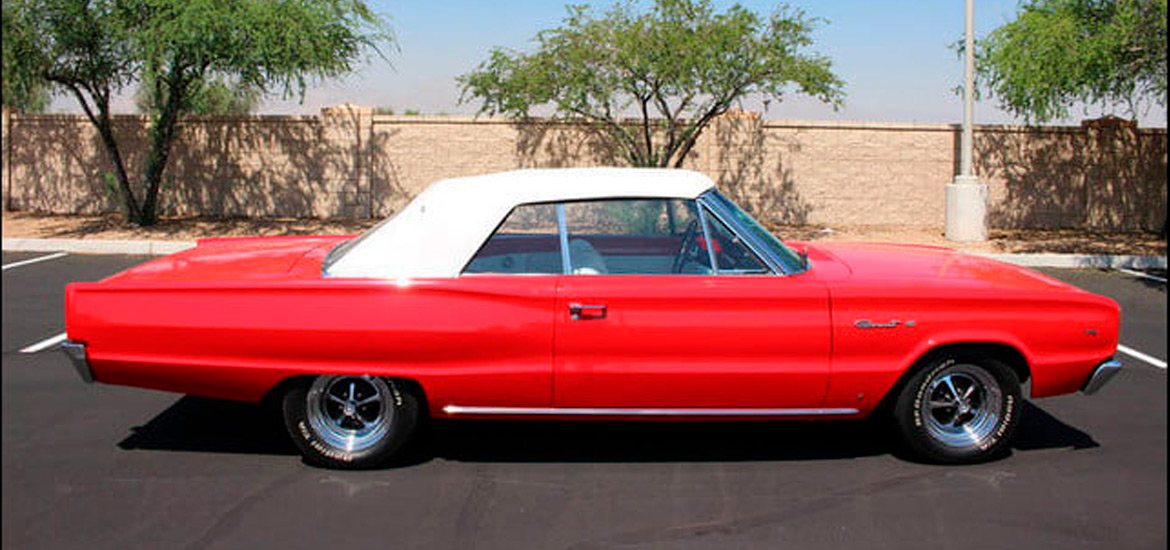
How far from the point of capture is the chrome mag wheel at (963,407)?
5.34m

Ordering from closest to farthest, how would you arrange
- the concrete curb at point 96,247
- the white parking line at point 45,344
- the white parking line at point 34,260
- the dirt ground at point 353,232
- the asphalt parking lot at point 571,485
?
the asphalt parking lot at point 571,485
the white parking line at point 45,344
the white parking line at point 34,260
the concrete curb at point 96,247
the dirt ground at point 353,232

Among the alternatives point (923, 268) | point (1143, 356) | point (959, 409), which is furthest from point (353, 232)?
point (959, 409)

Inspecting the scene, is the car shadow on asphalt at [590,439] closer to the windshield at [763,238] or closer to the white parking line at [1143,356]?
the windshield at [763,238]

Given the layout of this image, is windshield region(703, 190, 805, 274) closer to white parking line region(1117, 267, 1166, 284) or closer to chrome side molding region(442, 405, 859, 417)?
chrome side molding region(442, 405, 859, 417)

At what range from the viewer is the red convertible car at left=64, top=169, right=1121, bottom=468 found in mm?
5078

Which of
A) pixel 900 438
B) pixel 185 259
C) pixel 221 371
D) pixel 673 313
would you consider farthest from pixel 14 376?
pixel 900 438

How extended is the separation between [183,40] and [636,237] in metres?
11.6

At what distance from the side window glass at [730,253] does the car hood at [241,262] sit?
197 centimetres

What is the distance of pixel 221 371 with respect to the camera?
5.14 meters

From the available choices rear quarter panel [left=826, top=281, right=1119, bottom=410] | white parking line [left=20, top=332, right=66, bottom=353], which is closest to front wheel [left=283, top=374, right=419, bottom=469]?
rear quarter panel [left=826, top=281, right=1119, bottom=410]

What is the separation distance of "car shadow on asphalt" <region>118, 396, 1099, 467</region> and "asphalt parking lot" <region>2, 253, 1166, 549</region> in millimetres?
16

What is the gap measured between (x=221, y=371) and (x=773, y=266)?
8.89 feet

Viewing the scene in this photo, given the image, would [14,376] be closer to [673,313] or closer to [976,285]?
[673,313]

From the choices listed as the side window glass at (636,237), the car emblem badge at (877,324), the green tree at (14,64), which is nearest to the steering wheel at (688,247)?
the side window glass at (636,237)
